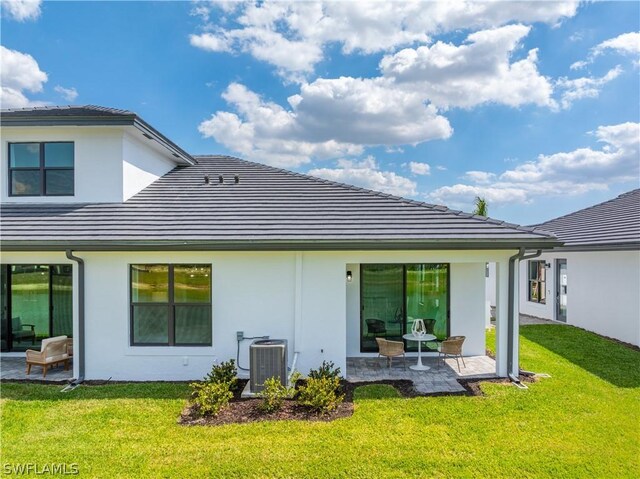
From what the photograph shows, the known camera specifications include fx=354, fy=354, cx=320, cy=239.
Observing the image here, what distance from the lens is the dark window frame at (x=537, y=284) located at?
15.4 m

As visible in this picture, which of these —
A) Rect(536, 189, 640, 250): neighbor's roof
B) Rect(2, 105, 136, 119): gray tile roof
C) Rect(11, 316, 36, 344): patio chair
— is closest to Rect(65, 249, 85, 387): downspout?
Rect(11, 316, 36, 344): patio chair

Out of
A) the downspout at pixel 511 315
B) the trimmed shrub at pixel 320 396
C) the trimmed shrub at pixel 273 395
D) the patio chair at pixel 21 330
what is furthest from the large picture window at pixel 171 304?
the downspout at pixel 511 315

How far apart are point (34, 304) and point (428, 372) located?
406 inches

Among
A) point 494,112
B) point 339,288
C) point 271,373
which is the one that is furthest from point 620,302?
point 271,373

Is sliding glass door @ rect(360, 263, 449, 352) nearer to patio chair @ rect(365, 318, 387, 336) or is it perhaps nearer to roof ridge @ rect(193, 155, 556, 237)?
patio chair @ rect(365, 318, 387, 336)

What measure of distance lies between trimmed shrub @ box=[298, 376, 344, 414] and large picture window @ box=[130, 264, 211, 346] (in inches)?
111

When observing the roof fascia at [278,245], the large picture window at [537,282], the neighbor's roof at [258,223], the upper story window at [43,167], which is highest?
the upper story window at [43,167]

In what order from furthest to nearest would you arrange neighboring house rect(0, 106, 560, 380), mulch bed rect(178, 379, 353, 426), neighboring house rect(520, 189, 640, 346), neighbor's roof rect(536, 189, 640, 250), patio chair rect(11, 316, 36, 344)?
neighbor's roof rect(536, 189, 640, 250), neighboring house rect(520, 189, 640, 346), patio chair rect(11, 316, 36, 344), neighboring house rect(0, 106, 560, 380), mulch bed rect(178, 379, 353, 426)

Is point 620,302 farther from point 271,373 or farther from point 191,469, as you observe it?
point 191,469

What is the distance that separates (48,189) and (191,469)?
329 inches

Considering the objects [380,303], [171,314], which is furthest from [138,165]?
[380,303]

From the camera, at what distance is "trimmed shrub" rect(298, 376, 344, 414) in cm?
611

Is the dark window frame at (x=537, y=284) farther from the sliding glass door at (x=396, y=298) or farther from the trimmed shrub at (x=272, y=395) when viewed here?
the trimmed shrub at (x=272, y=395)

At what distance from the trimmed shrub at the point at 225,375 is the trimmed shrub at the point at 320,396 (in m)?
1.46
